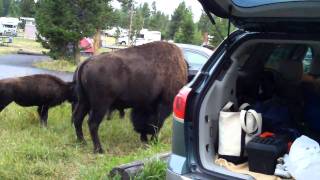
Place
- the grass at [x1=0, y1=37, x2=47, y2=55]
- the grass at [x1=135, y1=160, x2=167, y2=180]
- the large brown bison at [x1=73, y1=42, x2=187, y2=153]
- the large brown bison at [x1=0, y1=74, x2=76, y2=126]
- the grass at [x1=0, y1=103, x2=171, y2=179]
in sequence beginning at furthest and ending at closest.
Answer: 1. the grass at [x1=0, y1=37, x2=47, y2=55]
2. the large brown bison at [x1=0, y1=74, x2=76, y2=126]
3. the large brown bison at [x1=73, y1=42, x2=187, y2=153]
4. the grass at [x1=0, y1=103, x2=171, y2=179]
5. the grass at [x1=135, y1=160, x2=167, y2=180]

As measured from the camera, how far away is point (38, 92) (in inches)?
373

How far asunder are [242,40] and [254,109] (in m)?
0.56

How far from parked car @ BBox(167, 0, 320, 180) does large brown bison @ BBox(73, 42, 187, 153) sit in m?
3.67

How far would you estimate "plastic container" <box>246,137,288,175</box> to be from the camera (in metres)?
3.69

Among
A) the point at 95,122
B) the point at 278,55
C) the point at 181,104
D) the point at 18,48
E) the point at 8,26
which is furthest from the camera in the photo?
the point at 8,26

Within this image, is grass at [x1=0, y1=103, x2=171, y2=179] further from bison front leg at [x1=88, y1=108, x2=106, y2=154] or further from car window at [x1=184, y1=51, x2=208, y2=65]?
car window at [x1=184, y1=51, x2=208, y2=65]

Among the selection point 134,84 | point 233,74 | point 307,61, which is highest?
point 307,61

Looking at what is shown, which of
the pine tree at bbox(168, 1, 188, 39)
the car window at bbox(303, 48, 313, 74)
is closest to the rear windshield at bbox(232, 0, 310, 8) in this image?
the car window at bbox(303, 48, 313, 74)

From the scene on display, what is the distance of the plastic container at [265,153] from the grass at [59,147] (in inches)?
69.0

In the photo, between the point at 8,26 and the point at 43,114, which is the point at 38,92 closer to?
the point at 43,114

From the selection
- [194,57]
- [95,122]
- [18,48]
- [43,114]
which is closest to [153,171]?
[95,122]

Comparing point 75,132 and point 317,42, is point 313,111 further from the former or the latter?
point 75,132

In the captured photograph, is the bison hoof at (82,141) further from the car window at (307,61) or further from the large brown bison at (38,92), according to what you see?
the car window at (307,61)

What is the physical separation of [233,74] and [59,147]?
3.92m
